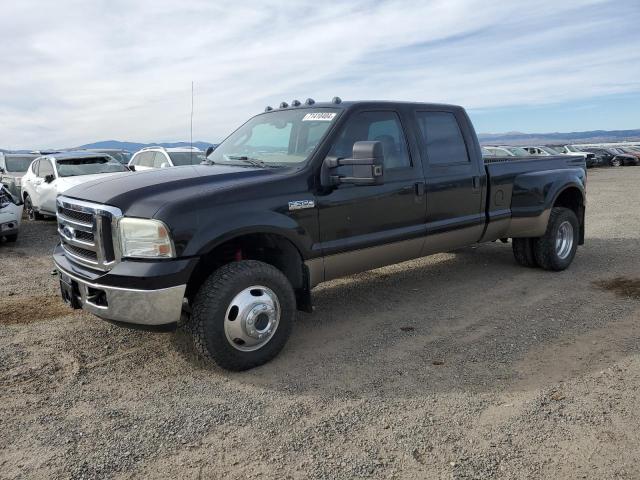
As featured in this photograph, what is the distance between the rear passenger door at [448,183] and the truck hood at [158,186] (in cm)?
170

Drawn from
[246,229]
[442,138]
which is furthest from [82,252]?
[442,138]

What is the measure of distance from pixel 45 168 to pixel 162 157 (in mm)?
2516

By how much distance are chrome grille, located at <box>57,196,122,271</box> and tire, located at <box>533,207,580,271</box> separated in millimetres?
4933

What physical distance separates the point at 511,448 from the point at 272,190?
2308 mm

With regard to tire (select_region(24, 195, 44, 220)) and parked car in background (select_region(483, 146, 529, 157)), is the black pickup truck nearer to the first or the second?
tire (select_region(24, 195, 44, 220))

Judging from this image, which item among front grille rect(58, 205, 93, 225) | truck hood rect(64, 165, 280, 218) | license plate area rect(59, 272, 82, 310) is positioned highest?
truck hood rect(64, 165, 280, 218)

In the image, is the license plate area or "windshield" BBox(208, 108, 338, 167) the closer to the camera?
the license plate area

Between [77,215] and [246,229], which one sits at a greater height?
[77,215]

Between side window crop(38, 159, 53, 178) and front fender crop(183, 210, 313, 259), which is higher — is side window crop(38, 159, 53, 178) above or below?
above

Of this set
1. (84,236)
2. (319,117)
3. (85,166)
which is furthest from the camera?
(85,166)

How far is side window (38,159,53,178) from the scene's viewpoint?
11.4 meters

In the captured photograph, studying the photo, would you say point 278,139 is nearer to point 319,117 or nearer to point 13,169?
point 319,117

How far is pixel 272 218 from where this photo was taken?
3959 mm

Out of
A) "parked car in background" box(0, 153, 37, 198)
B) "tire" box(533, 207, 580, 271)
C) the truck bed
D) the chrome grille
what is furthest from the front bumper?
"parked car in background" box(0, 153, 37, 198)
